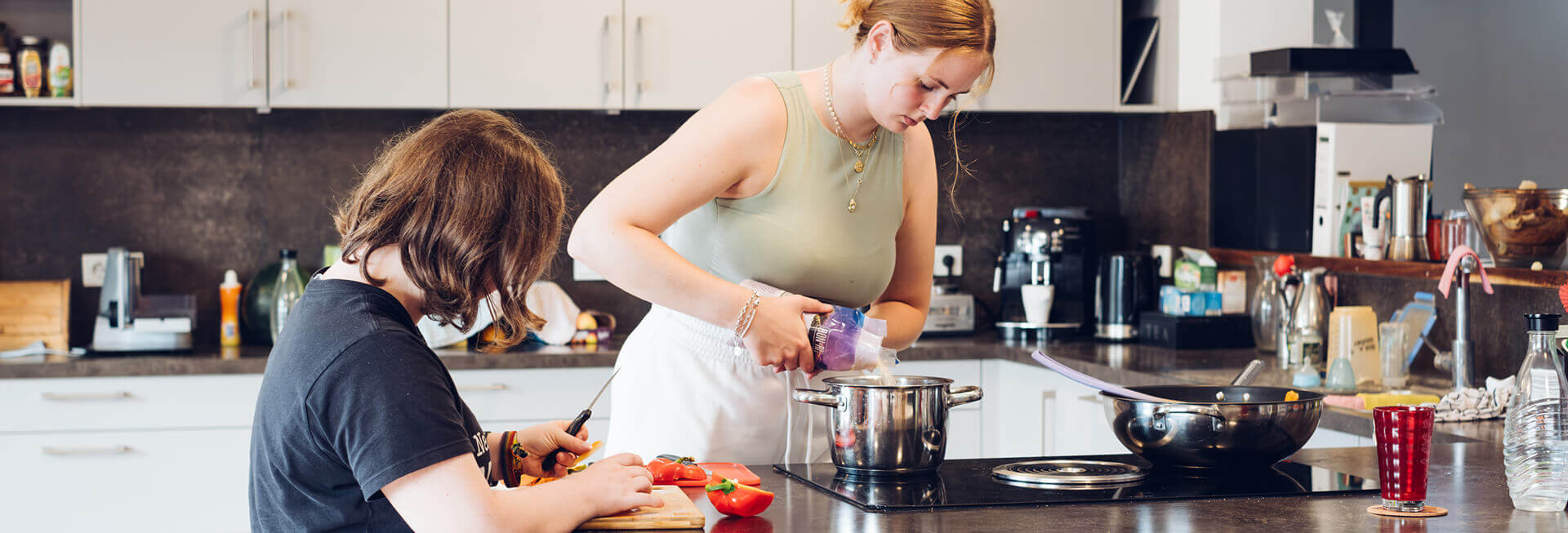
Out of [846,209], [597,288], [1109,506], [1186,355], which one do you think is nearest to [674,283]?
[846,209]

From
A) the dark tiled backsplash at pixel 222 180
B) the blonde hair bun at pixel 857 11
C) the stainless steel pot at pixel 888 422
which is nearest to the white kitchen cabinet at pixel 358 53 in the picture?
the dark tiled backsplash at pixel 222 180

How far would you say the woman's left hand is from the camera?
140 cm

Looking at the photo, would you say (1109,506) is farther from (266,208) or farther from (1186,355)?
(266,208)

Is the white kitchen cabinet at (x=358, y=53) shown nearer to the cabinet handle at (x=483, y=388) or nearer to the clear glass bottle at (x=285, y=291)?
the clear glass bottle at (x=285, y=291)

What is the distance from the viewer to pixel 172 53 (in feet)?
10.2

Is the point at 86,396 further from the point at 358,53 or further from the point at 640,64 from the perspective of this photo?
the point at 640,64

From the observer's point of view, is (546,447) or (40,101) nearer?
(546,447)

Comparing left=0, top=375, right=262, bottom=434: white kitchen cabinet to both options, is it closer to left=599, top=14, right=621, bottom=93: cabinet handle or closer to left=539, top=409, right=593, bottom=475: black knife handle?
left=599, top=14, right=621, bottom=93: cabinet handle

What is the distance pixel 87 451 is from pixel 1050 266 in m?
2.37

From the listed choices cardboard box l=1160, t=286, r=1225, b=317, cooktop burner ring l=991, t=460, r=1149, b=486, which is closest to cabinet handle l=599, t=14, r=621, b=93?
cardboard box l=1160, t=286, r=1225, b=317

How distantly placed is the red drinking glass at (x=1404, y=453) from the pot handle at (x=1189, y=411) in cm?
18

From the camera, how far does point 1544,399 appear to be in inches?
50.3

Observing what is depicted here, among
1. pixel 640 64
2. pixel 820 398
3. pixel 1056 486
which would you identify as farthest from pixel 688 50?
pixel 1056 486

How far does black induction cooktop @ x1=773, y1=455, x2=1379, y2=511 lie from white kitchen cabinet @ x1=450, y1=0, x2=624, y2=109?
1.97 meters
